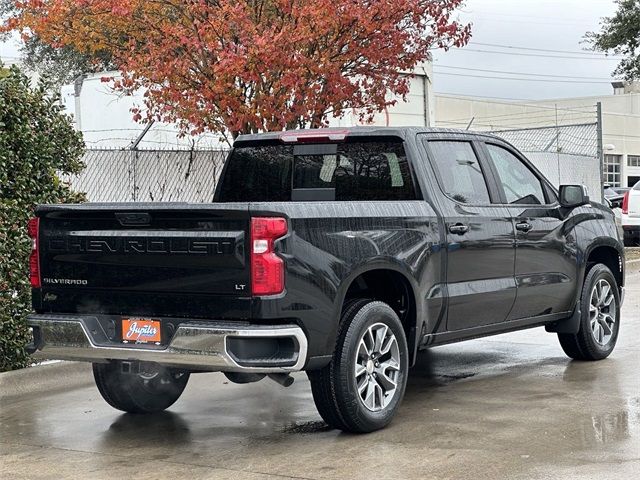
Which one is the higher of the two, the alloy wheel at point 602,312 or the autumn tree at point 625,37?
the autumn tree at point 625,37

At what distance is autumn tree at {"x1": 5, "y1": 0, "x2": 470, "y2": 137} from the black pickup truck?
5564 mm

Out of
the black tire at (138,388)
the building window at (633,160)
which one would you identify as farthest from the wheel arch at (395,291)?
the building window at (633,160)

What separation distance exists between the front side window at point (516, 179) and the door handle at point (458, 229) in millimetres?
865

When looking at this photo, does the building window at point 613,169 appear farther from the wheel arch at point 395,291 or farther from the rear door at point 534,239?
the wheel arch at point 395,291

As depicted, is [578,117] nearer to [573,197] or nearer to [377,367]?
[573,197]

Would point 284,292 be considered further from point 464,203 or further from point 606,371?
point 606,371

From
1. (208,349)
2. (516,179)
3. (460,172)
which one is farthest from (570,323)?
(208,349)

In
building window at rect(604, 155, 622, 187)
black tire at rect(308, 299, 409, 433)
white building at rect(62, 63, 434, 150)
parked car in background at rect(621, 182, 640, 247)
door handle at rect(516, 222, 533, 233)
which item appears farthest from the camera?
building window at rect(604, 155, 622, 187)

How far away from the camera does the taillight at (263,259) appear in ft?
21.1

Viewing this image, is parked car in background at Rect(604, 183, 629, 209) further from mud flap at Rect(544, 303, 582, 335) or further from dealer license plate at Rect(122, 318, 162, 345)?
dealer license plate at Rect(122, 318, 162, 345)

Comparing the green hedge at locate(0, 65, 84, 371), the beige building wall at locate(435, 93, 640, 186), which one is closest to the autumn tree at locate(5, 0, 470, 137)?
the green hedge at locate(0, 65, 84, 371)

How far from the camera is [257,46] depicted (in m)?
13.8

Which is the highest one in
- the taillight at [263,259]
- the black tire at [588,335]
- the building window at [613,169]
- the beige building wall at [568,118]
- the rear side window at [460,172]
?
the beige building wall at [568,118]

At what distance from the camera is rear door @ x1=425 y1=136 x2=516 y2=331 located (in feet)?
25.9
